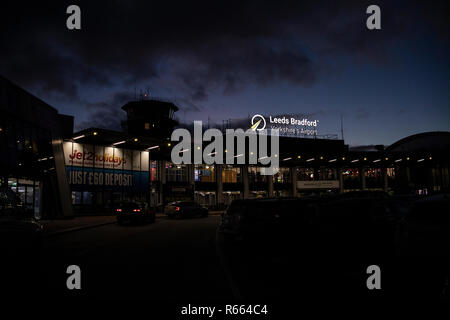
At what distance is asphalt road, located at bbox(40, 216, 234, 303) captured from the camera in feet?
20.2

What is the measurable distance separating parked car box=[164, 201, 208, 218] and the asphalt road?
17.3 m

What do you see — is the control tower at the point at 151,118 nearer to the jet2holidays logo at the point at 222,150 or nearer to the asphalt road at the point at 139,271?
the jet2holidays logo at the point at 222,150

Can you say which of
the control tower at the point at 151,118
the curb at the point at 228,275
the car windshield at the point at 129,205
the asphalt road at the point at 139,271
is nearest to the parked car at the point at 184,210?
the car windshield at the point at 129,205

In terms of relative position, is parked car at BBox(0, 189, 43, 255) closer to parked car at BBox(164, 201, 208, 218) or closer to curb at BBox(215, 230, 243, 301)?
curb at BBox(215, 230, 243, 301)

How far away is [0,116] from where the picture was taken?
2173cm

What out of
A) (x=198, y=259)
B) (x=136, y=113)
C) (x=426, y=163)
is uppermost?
(x=136, y=113)

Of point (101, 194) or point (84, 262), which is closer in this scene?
point (84, 262)

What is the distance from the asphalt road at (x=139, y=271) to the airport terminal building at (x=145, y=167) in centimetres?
1482

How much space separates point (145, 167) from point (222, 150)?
9365 mm

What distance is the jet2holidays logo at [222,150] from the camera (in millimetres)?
40656
